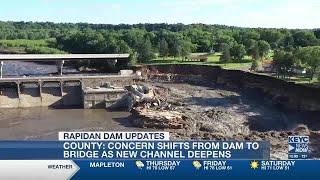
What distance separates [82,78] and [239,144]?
251ft

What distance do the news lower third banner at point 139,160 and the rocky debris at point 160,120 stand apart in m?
48.4

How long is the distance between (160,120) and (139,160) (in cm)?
5007

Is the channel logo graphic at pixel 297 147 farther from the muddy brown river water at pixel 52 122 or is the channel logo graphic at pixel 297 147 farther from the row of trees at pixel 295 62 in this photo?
the row of trees at pixel 295 62

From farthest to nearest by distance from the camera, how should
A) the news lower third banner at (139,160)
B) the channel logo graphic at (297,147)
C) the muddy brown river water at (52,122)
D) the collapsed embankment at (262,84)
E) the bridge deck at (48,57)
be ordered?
the bridge deck at (48,57), the collapsed embankment at (262,84), the muddy brown river water at (52,122), the channel logo graphic at (297,147), the news lower third banner at (139,160)

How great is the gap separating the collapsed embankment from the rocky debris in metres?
20.3

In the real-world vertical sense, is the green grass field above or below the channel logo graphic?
below

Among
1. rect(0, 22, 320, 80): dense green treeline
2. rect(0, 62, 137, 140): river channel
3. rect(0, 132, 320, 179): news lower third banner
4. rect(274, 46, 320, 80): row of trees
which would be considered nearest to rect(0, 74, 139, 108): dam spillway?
rect(0, 62, 137, 140): river channel

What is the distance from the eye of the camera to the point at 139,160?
2120cm

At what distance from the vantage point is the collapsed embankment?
82.6 metres

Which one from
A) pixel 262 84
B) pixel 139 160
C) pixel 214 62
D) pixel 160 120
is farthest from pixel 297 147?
pixel 214 62

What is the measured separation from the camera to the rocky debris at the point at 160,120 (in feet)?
231

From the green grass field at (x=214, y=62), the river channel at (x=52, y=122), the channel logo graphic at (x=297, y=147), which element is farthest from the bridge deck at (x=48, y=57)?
the channel logo graphic at (x=297, y=147)

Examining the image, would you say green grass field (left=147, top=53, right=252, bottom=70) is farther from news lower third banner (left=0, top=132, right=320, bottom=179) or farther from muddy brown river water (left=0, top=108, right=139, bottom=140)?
news lower third banner (left=0, top=132, right=320, bottom=179)

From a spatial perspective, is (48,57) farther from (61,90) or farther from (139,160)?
(139,160)
